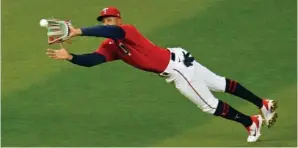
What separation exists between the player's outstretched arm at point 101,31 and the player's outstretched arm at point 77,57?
286 mm

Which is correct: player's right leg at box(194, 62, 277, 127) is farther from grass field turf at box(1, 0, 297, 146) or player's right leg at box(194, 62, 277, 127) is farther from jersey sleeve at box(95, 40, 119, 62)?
jersey sleeve at box(95, 40, 119, 62)

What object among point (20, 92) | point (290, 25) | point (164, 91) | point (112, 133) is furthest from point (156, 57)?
point (290, 25)

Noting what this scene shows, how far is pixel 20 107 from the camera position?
1005 centimetres

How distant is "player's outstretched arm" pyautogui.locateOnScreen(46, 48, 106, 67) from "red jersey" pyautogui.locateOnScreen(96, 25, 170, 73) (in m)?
0.11

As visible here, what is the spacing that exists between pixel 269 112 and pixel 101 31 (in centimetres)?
201

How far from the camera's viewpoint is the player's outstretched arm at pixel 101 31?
798 centimetres

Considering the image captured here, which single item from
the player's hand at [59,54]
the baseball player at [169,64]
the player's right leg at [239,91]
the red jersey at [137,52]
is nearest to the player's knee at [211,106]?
the baseball player at [169,64]

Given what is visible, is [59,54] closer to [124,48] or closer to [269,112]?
[124,48]

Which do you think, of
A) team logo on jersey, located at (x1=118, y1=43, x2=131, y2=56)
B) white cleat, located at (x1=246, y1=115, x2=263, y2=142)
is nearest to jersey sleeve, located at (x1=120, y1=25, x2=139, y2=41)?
team logo on jersey, located at (x1=118, y1=43, x2=131, y2=56)

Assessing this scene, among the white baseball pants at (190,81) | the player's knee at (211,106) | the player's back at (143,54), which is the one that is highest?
the player's back at (143,54)

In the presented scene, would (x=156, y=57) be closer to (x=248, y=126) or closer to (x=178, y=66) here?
(x=178, y=66)

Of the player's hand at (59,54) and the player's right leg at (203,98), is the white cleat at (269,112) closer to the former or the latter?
the player's right leg at (203,98)

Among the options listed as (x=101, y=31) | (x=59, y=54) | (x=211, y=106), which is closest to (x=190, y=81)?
(x=211, y=106)

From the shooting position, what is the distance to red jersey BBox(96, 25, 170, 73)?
853cm
